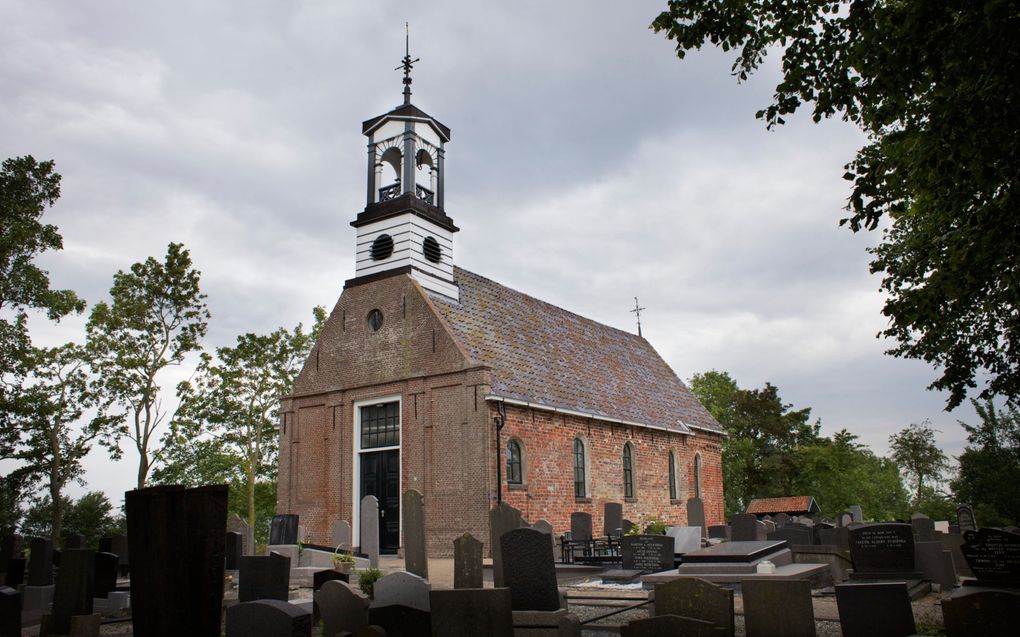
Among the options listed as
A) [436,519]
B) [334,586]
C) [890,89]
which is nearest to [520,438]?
[436,519]

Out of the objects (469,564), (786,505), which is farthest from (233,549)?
(786,505)

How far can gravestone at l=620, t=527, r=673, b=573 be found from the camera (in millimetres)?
14477

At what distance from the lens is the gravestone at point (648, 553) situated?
47.5ft

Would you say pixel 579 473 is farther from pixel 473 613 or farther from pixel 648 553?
pixel 473 613

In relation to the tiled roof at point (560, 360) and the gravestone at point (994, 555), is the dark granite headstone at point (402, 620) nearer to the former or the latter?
the gravestone at point (994, 555)

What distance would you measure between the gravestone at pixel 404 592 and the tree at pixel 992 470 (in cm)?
2794

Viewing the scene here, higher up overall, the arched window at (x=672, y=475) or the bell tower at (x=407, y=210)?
the bell tower at (x=407, y=210)

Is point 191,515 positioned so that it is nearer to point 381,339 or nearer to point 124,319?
point 381,339

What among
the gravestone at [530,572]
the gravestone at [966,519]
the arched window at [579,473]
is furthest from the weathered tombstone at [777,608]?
the arched window at [579,473]

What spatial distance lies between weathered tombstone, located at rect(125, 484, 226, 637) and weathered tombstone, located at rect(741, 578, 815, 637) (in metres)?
4.88

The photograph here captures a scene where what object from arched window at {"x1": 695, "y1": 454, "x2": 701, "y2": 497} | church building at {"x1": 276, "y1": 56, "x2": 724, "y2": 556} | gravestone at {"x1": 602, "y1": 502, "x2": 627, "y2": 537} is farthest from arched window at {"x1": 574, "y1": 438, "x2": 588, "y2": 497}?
arched window at {"x1": 695, "y1": 454, "x2": 701, "y2": 497}

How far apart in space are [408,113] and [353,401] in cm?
898

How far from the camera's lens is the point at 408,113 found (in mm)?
25078

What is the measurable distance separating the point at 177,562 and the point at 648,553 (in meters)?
10.2
